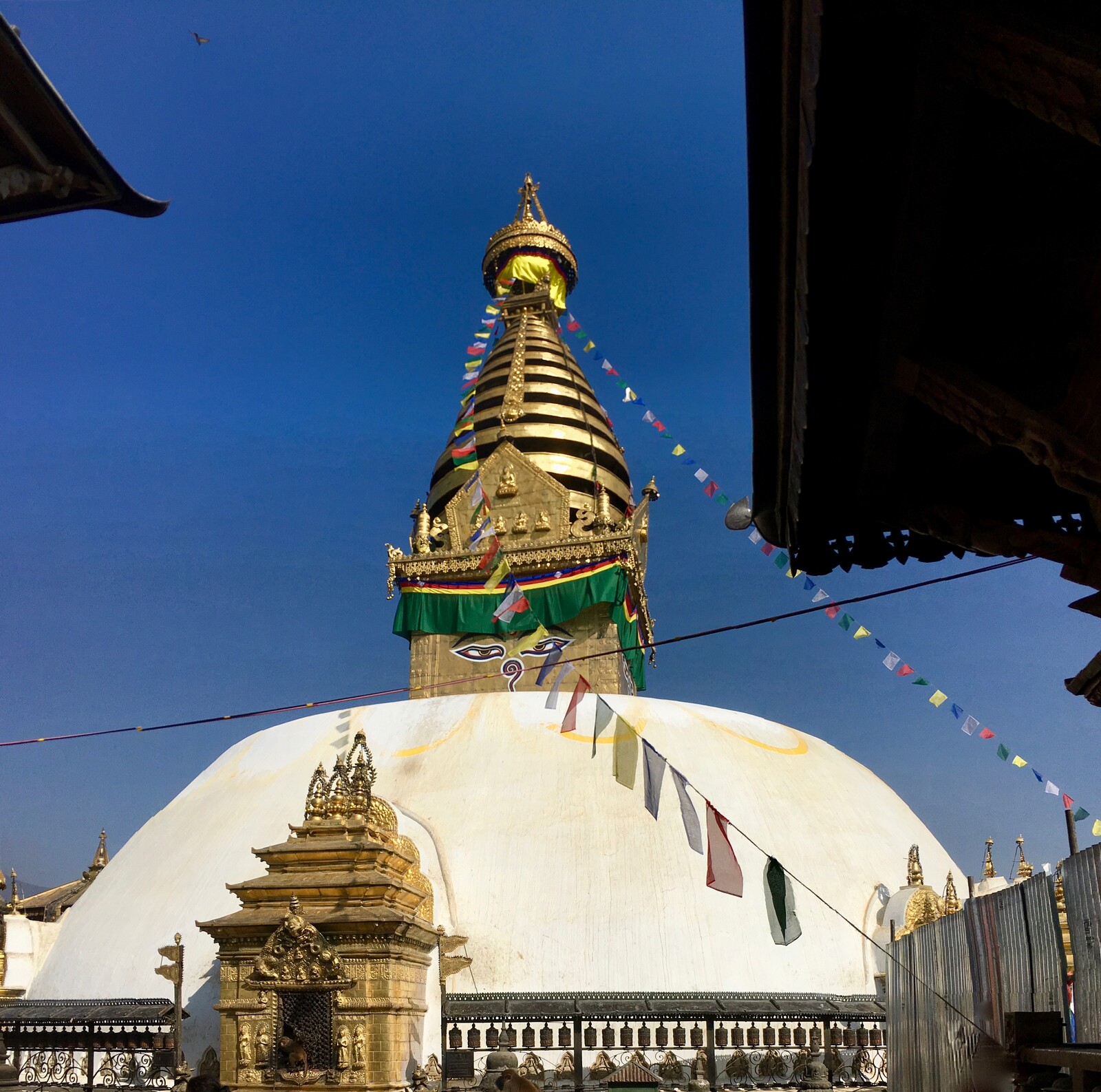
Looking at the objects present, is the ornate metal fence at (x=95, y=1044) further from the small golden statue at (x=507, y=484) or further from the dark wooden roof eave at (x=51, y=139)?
the small golden statue at (x=507, y=484)

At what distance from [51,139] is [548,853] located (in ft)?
32.7

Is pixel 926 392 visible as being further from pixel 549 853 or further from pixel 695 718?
pixel 695 718

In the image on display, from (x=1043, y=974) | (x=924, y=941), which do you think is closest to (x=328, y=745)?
(x=924, y=941)

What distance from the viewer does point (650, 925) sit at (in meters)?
11.7

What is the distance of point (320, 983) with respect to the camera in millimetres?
8797

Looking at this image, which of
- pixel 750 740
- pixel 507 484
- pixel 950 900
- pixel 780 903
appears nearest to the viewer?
pixel 780 903

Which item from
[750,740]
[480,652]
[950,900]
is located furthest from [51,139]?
[480,652]

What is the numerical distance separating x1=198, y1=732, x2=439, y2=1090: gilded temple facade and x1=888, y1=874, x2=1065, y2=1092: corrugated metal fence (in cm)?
410

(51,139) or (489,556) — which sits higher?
(489,556)

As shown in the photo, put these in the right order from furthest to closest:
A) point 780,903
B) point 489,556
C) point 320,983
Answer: point 489,556
point 780,903
point 320,983

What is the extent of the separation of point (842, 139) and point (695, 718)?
12.9 metres

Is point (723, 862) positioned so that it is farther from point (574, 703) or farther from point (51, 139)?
point (51, 139)

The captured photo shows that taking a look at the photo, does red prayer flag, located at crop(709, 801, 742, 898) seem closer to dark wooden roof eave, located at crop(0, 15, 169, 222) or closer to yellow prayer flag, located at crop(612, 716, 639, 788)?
yellow prayer flag, located at crop(612, 716, 639, 788)

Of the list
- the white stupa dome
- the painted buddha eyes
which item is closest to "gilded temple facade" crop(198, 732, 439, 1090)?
the white stupa dome
